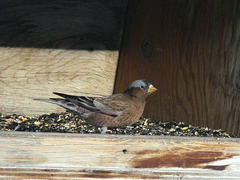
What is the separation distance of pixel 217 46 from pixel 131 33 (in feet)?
3.58

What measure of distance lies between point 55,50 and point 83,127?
956mm

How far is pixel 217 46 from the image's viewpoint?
3471mm

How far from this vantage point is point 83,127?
12.6ft

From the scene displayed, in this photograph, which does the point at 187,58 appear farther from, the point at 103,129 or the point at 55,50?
the point at 55,50

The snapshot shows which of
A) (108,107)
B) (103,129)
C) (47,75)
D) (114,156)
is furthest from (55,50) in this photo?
(114,156)

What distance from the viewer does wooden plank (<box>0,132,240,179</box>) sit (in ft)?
9.34

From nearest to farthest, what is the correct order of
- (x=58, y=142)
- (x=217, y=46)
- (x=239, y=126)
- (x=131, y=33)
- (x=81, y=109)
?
(x=58, y=142), (x=239, y=126), (x=217, y=46), (x=81, y=109), (x=131, y=33)

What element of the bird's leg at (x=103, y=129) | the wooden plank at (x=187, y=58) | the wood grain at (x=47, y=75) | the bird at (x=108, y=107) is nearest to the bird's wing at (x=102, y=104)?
the bird at (x=108, y=107)

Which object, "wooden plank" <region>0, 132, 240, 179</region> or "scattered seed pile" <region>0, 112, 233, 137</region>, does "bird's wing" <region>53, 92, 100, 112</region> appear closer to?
"scattered seed pile" <region>0, 112, 233, 137</region>

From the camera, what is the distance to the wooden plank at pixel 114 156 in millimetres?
2848

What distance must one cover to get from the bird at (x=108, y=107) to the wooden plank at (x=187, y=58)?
0.26m

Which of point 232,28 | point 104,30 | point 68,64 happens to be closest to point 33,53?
point 68,64

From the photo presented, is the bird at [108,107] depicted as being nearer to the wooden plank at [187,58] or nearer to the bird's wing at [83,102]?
the bird's wing at [83,102]

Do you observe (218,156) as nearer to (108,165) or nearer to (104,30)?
(108,165)
